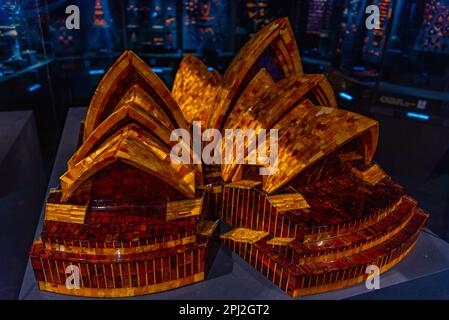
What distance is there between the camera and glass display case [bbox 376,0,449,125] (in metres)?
7.48

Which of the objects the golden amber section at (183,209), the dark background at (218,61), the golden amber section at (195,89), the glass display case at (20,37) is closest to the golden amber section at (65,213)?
the golden amber section at (183,209)

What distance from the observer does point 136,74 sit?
4.53 m

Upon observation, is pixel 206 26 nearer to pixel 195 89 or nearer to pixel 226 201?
pixel 195 89

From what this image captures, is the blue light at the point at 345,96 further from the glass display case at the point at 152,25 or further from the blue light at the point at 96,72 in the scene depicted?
the blue light at the point at 96,72

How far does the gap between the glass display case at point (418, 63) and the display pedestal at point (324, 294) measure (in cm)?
371

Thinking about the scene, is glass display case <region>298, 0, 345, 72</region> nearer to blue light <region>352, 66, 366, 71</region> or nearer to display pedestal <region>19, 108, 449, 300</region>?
blue light <region>352, 66, 366, 71</region>

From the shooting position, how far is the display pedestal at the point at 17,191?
453cm

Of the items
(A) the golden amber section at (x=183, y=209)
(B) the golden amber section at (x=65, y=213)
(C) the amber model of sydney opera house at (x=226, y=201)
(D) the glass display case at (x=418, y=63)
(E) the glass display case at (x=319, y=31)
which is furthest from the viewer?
(E) the glass display case at (x=319, y=31)

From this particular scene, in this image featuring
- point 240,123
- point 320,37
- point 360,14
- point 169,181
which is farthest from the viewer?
point 320,37

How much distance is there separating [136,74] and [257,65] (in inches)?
67.1

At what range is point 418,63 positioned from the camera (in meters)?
8.30
